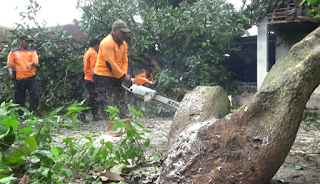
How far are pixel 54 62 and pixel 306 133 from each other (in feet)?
17.3

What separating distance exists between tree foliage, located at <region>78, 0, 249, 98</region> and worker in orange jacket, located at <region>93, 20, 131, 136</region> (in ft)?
6.24

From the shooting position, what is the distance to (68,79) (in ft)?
20.0

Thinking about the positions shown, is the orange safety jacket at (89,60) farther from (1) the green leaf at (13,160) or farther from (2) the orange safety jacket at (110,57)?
(1) the green leaf at (13,160)

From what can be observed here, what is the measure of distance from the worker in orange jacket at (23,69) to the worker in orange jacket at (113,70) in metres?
1.83

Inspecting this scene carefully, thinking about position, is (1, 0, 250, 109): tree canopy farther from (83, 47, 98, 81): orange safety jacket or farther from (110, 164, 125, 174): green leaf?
(110, 164, 125, 174): green leaf

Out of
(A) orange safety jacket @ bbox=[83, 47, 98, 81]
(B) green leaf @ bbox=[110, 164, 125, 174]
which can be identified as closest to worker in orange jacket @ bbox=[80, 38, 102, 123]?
(A) orange safety jacket @ bbox=[83, 47, 98, 81]

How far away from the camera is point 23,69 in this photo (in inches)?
193

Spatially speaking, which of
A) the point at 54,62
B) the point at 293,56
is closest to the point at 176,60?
the point at 54,62

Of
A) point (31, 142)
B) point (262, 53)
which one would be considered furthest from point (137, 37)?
point (31, 142)

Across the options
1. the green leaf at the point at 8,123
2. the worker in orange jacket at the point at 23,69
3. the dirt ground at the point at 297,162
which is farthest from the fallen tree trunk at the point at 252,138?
the worker in orange jacket at the point at 23,69

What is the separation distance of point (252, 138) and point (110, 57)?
2.45m

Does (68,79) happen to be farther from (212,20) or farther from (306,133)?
(306,133)

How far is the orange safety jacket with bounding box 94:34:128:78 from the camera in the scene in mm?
3635

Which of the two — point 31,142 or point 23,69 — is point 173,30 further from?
point 31,142
